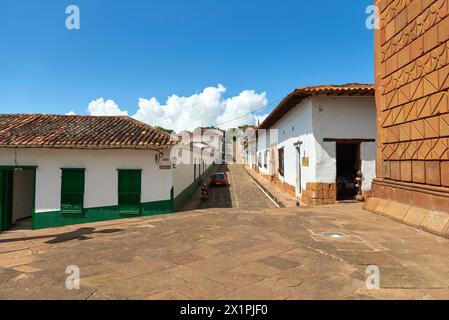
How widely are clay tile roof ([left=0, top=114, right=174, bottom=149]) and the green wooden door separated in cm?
161

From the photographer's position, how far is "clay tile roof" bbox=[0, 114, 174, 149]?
10070 mm

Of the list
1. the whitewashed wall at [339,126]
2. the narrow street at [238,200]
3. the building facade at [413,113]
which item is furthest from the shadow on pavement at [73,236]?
the whitewashed wall at [339,126]

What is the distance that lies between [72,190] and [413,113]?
11326 millimetres

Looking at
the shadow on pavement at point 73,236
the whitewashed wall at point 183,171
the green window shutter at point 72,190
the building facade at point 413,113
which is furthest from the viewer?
the whitewashed wall at point 183,171

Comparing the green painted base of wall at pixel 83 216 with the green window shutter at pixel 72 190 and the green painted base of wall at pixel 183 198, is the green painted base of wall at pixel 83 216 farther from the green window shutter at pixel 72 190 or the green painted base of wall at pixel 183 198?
the green painted base of wall at pixel 183 198

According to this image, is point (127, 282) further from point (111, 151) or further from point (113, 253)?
point (111, 151)

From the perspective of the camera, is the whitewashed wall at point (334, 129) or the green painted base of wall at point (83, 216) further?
the whitewashed wall at point (334, 129)

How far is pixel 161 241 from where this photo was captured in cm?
589

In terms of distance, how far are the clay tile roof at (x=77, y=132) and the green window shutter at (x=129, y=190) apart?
1.09 meters

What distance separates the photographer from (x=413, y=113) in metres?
6.92

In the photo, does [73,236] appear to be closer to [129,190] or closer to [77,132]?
[129,190]

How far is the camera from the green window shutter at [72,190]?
1028cm

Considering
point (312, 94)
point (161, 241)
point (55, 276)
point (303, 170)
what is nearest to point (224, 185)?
point (303, 170)
